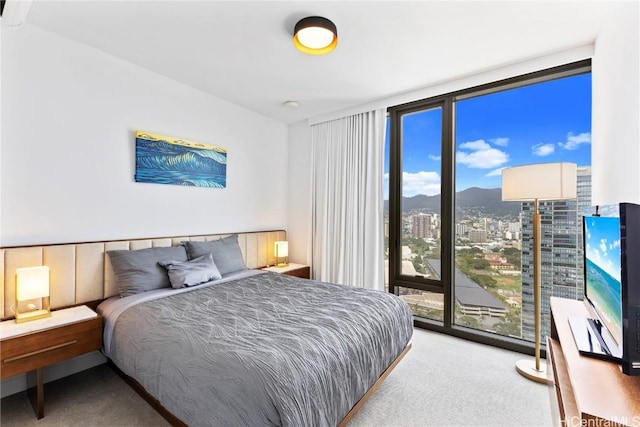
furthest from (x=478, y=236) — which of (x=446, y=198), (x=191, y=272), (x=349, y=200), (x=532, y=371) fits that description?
(x=191, y=272)

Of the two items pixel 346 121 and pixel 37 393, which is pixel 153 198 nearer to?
pixel 37 393

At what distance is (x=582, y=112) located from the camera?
2.61 m

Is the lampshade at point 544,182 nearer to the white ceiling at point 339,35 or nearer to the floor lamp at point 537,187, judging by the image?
the floor lamp at point 537,187

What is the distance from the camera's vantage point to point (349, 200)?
3.85 m

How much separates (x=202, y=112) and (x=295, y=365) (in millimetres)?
3025

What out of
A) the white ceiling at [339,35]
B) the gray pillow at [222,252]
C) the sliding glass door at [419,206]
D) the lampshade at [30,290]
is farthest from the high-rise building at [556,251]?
the lampshade at [30,290]

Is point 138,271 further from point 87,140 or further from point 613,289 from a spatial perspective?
point 613,289

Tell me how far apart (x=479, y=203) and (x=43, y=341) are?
3766mm

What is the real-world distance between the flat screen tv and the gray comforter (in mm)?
1098

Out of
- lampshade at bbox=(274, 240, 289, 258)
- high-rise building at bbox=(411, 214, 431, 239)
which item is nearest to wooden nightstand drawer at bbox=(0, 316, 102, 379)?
lampshade at bbox=(274, 240, 289, 258)

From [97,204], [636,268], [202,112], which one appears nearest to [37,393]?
[97,204]

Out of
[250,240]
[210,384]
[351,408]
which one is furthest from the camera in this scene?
[250,240]

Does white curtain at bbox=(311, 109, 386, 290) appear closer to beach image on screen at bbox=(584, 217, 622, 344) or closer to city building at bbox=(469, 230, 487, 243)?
city building at bbox=(469, 230, 487, 243)

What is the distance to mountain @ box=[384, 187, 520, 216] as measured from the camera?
299 cm
